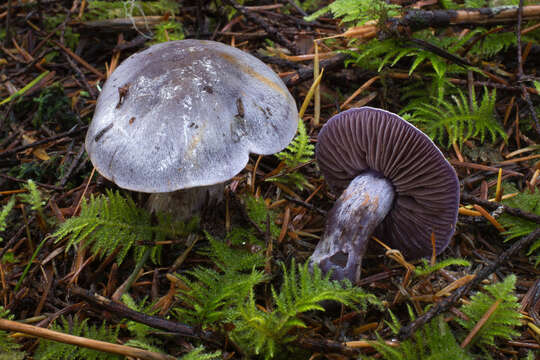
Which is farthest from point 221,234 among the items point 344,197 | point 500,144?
point 500,144

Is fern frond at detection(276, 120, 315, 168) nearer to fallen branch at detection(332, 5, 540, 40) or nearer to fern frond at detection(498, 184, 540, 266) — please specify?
fallen branch at detection(332, 5, 540, 40)

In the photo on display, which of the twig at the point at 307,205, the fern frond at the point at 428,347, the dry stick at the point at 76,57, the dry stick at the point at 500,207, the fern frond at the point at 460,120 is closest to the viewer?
the fern frond at the point at 428,347

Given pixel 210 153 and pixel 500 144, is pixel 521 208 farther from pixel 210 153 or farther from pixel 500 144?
pixel 210 153

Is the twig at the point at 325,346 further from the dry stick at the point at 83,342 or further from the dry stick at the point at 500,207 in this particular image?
the dry stick at the point at 500,207

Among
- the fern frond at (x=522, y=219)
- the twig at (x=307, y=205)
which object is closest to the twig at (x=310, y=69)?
the twig at (x=307, y=205)

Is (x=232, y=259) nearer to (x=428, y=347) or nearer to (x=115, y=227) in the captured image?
(x=115, y=227)

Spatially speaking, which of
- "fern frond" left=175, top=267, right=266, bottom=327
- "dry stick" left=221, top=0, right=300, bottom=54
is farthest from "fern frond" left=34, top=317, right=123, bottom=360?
"dry stick" left=221, top=0, right=300, bottom=54
